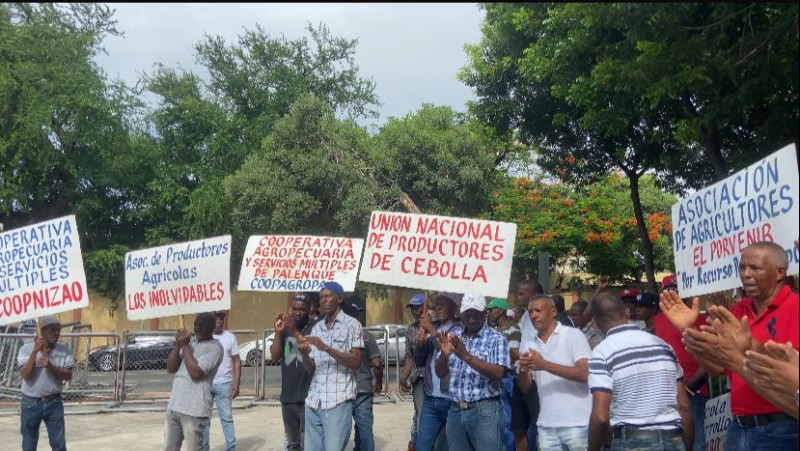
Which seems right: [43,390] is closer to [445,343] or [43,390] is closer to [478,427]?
[445,343]

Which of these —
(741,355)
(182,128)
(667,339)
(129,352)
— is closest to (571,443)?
(667,339)

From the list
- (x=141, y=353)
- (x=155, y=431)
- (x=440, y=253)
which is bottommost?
(x=155, y=431)

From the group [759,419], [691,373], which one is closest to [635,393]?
[759,419]

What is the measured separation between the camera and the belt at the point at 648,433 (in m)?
5.34

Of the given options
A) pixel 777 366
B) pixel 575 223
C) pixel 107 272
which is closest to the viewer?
pixel 777 366

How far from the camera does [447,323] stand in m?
8.05

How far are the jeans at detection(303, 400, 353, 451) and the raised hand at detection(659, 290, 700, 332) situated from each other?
129 inches

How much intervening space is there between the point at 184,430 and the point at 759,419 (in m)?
4.85

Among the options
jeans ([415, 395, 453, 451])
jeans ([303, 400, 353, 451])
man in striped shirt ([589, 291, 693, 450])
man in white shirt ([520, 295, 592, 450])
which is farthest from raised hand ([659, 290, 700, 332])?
jeans ([303, 400, 353, 451])

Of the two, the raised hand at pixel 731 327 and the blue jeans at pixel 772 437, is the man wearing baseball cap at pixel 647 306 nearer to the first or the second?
the blue jeans at pixel 772 437

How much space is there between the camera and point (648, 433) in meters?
5.35

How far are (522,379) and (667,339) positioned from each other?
114 cm

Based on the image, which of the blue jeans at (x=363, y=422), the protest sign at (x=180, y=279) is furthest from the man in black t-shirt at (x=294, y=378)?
the protest sign at (x=180, y=279)

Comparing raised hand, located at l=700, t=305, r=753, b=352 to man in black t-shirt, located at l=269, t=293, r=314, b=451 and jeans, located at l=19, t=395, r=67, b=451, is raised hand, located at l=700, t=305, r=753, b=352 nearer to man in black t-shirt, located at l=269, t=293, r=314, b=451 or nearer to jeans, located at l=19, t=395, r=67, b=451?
man in black t-shirt, located at l=269, t=293, r=314, b=451
